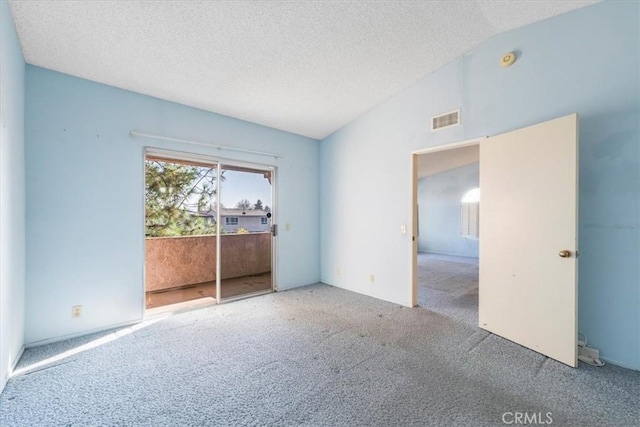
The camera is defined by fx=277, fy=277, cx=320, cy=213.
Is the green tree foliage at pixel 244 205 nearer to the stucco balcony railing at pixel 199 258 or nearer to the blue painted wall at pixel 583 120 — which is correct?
the stucco balcony railing at pixel 199 258

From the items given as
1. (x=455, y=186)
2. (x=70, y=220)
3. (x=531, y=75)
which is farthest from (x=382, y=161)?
(x=455, y=186)

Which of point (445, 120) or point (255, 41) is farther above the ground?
point (255, 41)

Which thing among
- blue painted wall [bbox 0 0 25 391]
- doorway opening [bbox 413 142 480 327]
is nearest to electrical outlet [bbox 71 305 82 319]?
blue painted wall [bbox 0 0 25 391]

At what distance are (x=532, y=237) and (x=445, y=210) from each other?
6627mm

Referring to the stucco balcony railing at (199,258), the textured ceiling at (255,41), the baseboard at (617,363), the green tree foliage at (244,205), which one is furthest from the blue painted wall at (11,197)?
the baseboard at (617,363)

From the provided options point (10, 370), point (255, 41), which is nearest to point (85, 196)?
point (10, 370)

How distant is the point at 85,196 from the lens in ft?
9.50

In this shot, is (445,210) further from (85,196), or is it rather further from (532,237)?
(85,196)

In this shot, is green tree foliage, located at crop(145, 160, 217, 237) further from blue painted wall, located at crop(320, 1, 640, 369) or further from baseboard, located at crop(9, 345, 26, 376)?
blue painted wall, located at crop(320, 1, 640, 369)

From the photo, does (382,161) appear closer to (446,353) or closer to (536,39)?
(536,39)

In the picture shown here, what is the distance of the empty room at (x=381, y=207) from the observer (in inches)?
77.9

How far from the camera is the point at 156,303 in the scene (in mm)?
4035

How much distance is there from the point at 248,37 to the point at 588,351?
4160 mm

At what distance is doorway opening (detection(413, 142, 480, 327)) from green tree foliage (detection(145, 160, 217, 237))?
3.99m
